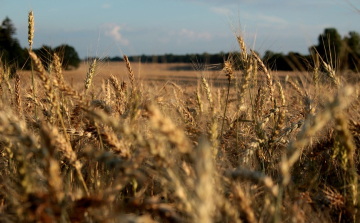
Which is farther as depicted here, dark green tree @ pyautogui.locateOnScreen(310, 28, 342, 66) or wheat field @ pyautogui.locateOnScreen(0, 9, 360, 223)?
dark green tree @ pyautogui.locateOnScreen(310, 28, 342, 66)

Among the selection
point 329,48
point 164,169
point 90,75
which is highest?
point 329,48

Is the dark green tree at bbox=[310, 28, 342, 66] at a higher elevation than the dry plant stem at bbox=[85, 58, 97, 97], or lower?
higher

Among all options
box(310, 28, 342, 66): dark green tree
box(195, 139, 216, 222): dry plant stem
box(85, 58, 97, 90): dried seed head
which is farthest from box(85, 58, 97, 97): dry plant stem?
box(195, 139, 216, 222): dry plant stem

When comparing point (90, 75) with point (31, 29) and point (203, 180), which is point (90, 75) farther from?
point (203, 180)

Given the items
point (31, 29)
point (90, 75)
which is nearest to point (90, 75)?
point (90, 75)

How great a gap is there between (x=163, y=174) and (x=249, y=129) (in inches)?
67.9

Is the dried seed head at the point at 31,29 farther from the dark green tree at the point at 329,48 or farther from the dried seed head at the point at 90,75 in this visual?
the dark green tree at the point at 329,48

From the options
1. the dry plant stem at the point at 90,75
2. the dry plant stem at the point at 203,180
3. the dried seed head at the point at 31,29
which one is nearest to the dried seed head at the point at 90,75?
the dry plant stem at the point at 90,75

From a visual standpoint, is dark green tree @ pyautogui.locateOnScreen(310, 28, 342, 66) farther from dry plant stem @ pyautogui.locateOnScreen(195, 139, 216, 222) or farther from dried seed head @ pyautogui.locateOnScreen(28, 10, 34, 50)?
dried seed head @ pyautogui.locateOnScreen(28, 10, 34, 50)

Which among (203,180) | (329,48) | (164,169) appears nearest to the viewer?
(203,180)

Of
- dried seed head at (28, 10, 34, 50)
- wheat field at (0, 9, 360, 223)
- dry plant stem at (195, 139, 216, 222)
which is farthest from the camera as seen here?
dried seed head at (28, 10, 34, 50)

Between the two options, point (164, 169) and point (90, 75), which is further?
point (90, 75)

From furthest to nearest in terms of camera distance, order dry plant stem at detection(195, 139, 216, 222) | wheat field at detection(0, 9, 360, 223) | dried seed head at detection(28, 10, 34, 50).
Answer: dried seed head at detection(28, 10, 34, 50)
wheat field at detection(0, 9, 360, 223)
dry plant stem at detection(195, 139, 216, 222)

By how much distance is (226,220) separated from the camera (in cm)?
114
